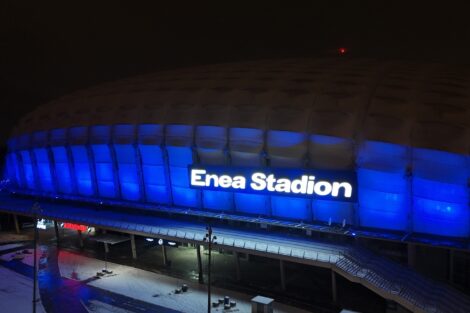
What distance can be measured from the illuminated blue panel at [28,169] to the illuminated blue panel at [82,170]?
931 centimetres

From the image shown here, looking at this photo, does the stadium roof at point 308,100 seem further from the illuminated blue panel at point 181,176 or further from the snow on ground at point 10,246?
the snow on ground at point 10,246

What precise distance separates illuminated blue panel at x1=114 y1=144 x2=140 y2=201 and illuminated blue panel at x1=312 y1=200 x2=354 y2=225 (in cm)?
1980

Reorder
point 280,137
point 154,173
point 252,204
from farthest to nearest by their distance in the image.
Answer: point 154,173 < point 252,204 < point 280,137

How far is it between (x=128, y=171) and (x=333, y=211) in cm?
2246

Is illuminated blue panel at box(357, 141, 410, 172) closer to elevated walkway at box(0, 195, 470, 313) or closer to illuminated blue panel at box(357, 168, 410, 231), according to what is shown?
illuminated blue panel at box(357, 168, 410, 231)

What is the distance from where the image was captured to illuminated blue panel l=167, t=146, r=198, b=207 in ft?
137

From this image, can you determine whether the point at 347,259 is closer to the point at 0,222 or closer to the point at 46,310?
the point at 46,310

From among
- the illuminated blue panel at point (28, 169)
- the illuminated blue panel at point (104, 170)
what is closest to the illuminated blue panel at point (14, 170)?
the illuminated blue panel at point (28, 169)

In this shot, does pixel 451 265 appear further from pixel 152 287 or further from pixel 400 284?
pixel 152 287

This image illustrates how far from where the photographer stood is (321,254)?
1283 inches

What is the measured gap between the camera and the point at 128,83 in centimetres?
5078

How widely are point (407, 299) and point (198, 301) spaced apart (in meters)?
15.3

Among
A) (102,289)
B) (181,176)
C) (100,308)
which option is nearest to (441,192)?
(181,176)

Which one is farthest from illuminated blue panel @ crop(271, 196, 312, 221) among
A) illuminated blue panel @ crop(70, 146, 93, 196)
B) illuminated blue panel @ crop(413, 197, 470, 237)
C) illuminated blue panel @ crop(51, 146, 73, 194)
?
illuminated blue panel @ crop(51, 146, 73, 194)
